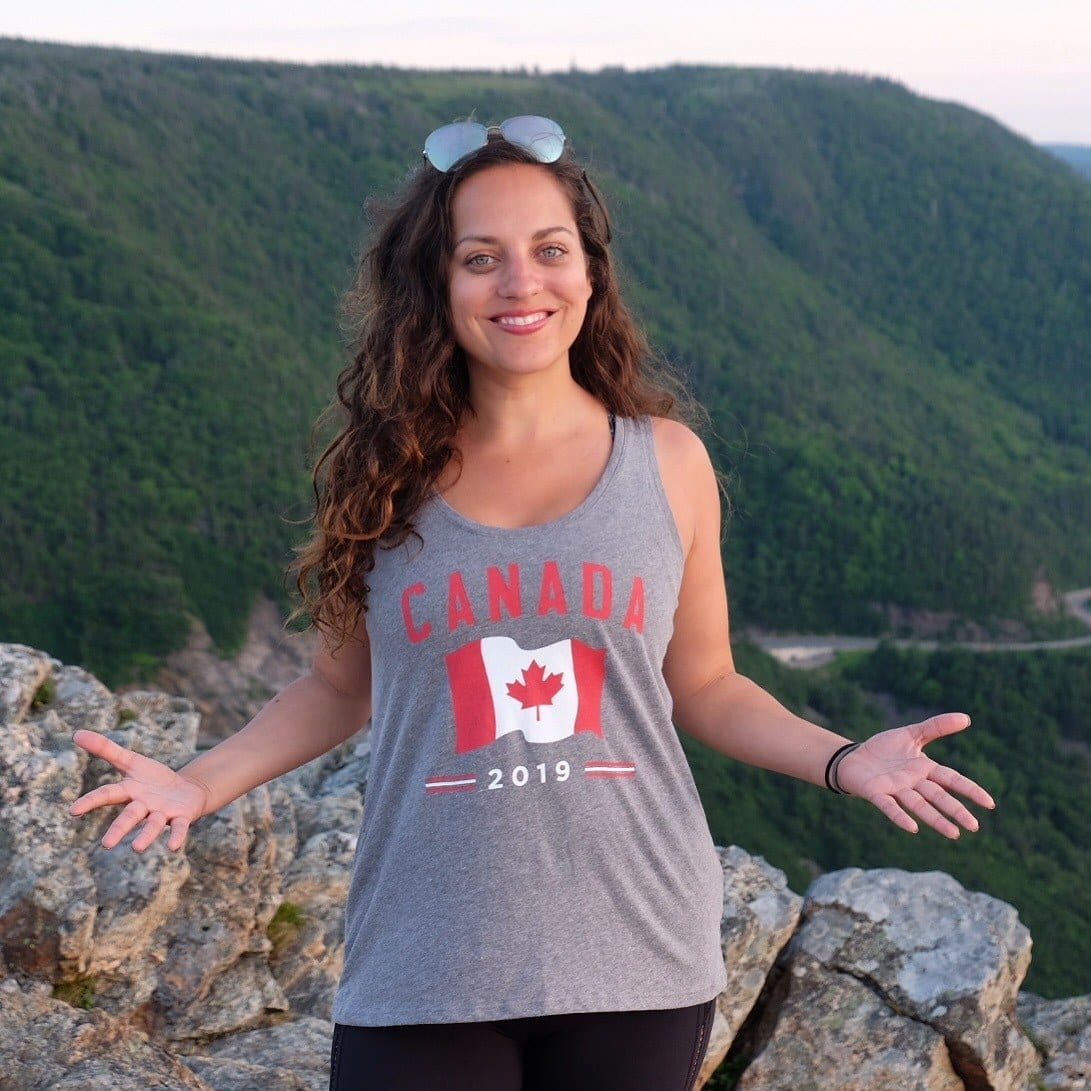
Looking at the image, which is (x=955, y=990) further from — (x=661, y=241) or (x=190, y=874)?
(x=661, y=241)

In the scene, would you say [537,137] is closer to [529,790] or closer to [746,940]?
[529,790]

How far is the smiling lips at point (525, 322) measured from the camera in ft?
11.6

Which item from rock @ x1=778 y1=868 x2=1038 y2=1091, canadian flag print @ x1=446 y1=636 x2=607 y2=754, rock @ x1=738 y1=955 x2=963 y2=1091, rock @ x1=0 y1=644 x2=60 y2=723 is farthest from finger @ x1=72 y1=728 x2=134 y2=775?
rock @ x1=778 y1=868 x2=1038 y2=1091

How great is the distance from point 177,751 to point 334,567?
3216mm

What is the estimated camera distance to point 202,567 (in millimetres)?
65688

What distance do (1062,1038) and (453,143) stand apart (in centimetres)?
562

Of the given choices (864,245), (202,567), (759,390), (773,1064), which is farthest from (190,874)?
(864,245)

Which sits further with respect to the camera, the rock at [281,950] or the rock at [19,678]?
the rock at [19,678]

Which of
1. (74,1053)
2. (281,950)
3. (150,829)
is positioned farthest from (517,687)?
(281,950)

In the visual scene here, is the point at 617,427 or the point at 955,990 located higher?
the point at 617,427

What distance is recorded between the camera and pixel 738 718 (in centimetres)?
372

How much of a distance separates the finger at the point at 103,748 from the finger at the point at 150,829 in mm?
135

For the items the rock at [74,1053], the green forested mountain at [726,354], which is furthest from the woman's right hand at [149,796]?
the green forested mountain at [726,354]

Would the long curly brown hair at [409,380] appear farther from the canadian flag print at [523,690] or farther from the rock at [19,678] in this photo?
the rock at [19,678]
